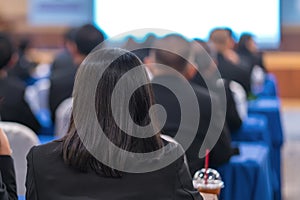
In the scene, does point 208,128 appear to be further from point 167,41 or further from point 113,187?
point 113,187

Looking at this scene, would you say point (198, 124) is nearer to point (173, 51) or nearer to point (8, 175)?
point (173, 51)

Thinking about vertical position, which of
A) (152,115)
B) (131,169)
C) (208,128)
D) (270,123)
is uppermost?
(152,115)

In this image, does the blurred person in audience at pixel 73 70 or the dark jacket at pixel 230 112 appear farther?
the blurred person in audience at pixel 73 70

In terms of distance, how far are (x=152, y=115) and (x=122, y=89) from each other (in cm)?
10

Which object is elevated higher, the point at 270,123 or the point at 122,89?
the point at 122,89

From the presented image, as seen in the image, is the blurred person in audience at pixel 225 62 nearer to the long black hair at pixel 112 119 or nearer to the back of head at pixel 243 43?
the back of head at pixel 243 43

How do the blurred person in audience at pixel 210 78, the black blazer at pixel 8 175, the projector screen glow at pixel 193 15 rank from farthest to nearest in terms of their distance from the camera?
the projector screen glow at pixel 193 15, the blurred person in audience at pixel 210 78, the black blazer at pixel 8 175

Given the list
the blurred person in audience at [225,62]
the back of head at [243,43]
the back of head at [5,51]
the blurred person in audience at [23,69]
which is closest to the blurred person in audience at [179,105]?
the back of head at [5,51]

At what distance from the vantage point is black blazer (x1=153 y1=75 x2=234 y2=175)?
2432 millimetres

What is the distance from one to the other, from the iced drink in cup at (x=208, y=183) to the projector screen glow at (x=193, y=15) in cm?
644

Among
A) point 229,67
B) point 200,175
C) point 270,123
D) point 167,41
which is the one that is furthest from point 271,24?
point 200,175

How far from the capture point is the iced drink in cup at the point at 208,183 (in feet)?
5.49

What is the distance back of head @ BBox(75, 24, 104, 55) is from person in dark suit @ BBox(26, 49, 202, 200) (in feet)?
8.40

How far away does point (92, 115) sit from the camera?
1.39 m
